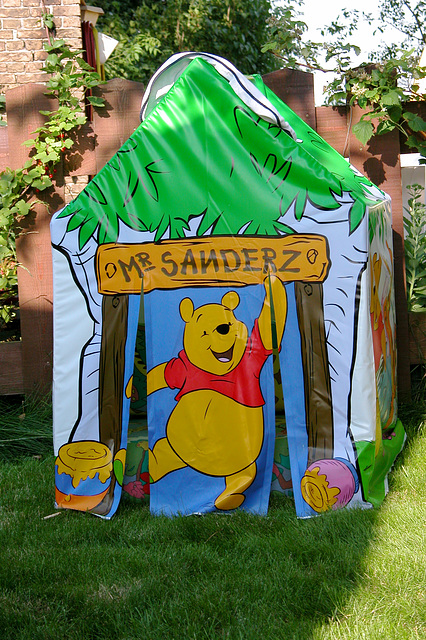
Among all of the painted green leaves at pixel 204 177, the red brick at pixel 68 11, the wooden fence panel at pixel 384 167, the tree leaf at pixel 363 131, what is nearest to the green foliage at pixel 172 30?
the red brick at pixel 68 11

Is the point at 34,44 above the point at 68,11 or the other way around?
the other way around

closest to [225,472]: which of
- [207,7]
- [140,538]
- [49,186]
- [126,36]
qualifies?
[140,538]

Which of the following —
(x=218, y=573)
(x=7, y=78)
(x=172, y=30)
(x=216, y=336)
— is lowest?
(x=218, y=573)

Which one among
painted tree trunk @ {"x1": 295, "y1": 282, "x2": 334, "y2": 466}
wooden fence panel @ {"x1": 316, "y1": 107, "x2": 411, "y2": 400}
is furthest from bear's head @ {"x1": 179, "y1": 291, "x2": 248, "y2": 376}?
wooden fence panel @ {"x1": 316, "y1": 107, "x2": 411, "y2": 400}

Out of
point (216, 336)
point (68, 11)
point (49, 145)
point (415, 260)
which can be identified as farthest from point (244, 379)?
point (68, 11)

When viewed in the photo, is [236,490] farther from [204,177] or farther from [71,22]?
[71,22]

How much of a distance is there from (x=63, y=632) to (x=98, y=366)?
4.28 ft

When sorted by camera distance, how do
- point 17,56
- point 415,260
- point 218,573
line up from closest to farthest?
point 218,573
point 415,260
point 17,56

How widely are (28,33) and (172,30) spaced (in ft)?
22.4

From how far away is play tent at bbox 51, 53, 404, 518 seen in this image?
2.88m

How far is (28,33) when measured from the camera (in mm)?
4586

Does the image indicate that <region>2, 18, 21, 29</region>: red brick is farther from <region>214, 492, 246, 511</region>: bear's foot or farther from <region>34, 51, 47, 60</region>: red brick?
<region>214, 492, 246, 511</region>: bear's foot

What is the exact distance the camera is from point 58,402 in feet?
10.3

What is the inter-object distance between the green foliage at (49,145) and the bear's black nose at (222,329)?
66.6 inches
